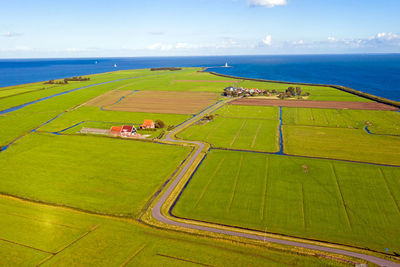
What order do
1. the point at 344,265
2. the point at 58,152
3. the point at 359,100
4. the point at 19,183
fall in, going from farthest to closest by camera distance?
the point at 359,100
the point at 58,152
the point at 19,183
the point at 344,265

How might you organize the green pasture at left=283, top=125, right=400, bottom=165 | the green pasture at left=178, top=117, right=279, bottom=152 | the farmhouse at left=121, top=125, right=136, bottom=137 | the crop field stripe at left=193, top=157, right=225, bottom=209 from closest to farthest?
the crop field stripe at left=193, top=157, right=225, bottom=209
the green pasture at left=283, top=125, right=400, bottom=165
the green pasture at left=178, top=117, right=279, bottom=152
the farmhouse at left=121, top=125, right=136, bottom=137

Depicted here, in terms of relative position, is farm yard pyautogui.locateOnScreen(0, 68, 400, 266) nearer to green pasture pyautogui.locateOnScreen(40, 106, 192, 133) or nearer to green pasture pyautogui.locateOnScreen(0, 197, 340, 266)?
green pasture pyautogui.locateOnScreen(0, 197, 340, 266)

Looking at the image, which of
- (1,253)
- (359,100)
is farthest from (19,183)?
(359,100)

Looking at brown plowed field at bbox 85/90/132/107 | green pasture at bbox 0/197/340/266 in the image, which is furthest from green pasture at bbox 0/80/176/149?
green pasture at bbox 0/197/340/266

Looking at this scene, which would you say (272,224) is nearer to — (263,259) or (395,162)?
(263,259)

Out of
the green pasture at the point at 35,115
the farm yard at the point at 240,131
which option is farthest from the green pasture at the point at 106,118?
the farm yard at the point at 240,131
